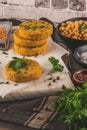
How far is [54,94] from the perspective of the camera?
4.67 ft

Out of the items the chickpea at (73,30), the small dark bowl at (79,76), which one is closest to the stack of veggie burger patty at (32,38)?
the chickpea at (73,30)

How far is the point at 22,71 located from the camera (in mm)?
1447

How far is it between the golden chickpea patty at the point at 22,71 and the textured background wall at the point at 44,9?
2.37 feet

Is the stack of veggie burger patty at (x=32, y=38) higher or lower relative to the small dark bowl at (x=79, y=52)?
higher

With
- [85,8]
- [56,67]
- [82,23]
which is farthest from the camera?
[85,8]

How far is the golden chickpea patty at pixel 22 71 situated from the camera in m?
1.45

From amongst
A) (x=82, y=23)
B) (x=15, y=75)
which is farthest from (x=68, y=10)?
(x=15, y=75)

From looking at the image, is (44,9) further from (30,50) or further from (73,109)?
(73,109)

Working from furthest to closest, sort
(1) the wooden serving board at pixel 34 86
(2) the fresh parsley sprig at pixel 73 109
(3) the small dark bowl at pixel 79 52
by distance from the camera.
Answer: (3) the small dark bowl at pixel 79 52 < (1) the wooden serving board at pixel 34 86 < (2) the fresh parsley sprig at pixel 73 109

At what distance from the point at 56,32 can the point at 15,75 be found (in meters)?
0.48

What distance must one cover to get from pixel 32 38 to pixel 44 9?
0.62 metres

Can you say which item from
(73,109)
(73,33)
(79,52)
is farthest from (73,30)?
(73,109)

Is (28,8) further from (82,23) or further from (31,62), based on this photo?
(31,62)

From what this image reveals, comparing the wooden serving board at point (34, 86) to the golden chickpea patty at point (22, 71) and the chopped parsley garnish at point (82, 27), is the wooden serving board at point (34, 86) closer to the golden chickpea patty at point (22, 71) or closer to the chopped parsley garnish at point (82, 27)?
the golden chickpea patty at point (22, 71)
